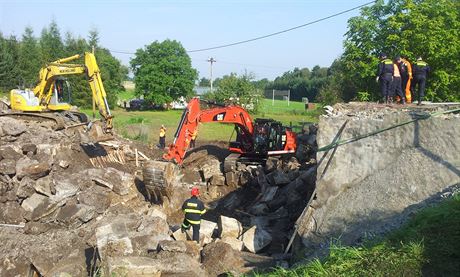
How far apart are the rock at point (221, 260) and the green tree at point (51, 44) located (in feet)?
169

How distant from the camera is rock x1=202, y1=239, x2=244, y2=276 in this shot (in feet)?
28.3

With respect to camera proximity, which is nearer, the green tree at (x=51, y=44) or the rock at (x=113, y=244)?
the rock at (x=113, y=244)

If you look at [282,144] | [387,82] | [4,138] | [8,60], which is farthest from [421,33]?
[8,60]

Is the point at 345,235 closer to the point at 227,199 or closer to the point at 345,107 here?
the point at 345,107

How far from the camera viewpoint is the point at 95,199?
12414 millimetres

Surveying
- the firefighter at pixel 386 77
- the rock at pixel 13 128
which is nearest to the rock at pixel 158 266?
the firefighter at pixel 386 77

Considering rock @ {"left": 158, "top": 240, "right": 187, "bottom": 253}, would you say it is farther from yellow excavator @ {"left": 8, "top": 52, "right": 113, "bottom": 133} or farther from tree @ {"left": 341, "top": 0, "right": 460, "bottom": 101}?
tree @ {"left": 341, "top": 0, "right": 460, "bottom": 101}

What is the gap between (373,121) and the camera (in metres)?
9.04

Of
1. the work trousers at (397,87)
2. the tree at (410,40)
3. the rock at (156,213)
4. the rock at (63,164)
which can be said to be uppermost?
the tree at (410,40)

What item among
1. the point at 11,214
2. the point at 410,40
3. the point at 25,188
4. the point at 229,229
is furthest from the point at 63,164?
the point at 410,40

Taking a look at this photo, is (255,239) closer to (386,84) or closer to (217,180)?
(386,84)

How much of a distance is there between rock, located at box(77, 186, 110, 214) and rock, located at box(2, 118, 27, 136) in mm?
4601

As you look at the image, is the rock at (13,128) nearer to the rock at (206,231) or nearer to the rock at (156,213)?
the rock at (156,213)

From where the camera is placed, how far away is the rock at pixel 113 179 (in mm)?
13617
